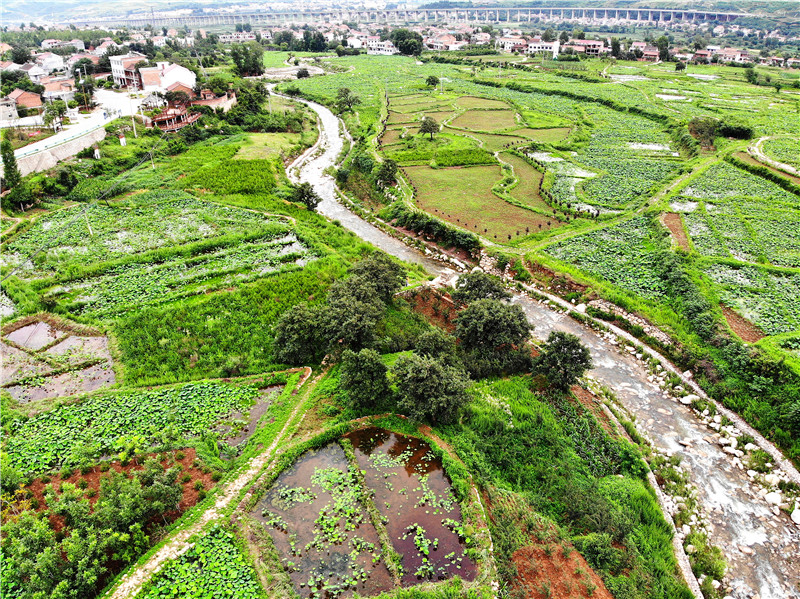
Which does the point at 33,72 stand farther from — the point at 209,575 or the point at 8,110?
the point at 209,575

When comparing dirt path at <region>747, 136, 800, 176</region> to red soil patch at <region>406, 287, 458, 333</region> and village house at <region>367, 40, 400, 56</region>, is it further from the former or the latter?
village house at <region>367, 40, 400, 56</region>

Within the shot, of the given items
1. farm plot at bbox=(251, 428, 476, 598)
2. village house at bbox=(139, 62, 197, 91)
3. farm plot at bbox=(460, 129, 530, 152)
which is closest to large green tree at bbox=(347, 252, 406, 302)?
farm plot at bbox=(251, 428, 476, 598)

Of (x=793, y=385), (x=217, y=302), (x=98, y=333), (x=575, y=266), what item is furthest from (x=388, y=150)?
(x=793, y=385)

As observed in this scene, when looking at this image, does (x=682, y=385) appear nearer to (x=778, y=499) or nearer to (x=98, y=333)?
(x=778, y=499)

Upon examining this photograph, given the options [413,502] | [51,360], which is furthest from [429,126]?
[413,502]

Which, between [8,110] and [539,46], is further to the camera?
[539,46]

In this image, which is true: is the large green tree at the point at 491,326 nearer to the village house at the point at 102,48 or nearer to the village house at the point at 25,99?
the village house at the point at 25,99

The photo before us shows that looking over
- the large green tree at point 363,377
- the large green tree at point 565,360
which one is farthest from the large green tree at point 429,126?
the large green tree at point 363,377
